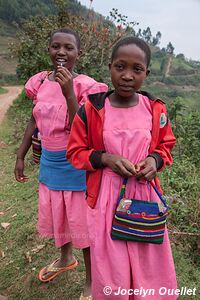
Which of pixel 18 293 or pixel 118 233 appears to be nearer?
pixel 118 233

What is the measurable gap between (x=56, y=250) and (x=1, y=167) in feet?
10.4

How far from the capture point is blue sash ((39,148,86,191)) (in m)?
2.05

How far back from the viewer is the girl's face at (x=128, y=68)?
153 centimetres

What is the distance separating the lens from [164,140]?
1.69 metres

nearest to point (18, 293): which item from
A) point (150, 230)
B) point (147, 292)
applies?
point (147, 292)

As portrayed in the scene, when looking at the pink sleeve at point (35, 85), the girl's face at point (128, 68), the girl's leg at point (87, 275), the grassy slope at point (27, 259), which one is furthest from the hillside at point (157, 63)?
the girl's face at point (128, 68)

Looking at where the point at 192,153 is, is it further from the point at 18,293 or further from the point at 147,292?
the point at 147,292

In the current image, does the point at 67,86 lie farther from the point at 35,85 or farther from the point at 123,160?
the point at 123,160

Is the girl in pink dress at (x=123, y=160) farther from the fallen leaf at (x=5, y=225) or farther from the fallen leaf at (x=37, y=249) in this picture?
the fallen leaf at (x=5, y=225)

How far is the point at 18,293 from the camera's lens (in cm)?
248

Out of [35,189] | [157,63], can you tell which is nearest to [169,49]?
[157,63]

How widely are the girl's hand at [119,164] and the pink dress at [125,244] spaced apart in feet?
0.18

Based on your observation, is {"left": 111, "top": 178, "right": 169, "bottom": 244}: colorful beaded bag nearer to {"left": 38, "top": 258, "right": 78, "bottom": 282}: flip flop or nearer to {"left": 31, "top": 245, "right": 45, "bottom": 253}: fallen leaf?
{"left": 38, "top": 258, "right": 78, "bottom": 282}: flip flop

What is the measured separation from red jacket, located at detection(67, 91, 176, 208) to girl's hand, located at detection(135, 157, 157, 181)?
→ 2.7 inches
